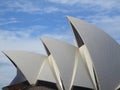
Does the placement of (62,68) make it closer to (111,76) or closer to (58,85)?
(58,85)

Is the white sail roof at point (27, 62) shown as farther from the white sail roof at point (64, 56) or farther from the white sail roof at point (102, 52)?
the white sail roof at point (102, 52)

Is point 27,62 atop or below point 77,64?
atop

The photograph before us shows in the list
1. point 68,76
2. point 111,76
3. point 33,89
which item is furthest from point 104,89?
point 33,89

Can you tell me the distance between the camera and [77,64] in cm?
3759

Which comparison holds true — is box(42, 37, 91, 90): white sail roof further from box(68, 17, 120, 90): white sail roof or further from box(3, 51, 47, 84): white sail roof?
box(3, 51, 47, 84): white sail roof

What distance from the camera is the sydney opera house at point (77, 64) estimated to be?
35.6 m

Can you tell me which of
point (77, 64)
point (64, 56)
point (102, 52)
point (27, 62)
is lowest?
point (77, 64)

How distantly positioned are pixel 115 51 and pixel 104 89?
4572mm

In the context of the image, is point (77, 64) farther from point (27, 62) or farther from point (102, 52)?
point (27, 62)

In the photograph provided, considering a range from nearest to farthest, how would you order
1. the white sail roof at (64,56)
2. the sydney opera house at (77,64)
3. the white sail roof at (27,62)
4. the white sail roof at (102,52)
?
the white sail roof at (102,52) → the sydney opera house at (77,64) → the white sail roof at (64,56) → the white sail roof at (27,62)

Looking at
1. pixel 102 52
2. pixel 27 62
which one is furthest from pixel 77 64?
pixel 27 62

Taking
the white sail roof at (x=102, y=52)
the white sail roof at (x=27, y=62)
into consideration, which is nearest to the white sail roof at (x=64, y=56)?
the white sail roof at (x=102, y=52)

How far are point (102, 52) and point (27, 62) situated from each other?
9.27m

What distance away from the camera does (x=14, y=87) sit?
136 feet
